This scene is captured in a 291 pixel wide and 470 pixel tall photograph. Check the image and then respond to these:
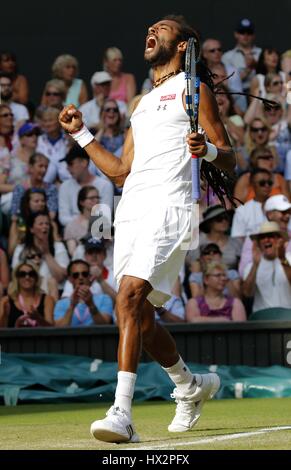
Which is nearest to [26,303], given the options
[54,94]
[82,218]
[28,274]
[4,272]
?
[28,274]

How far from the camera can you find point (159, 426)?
7.36 m

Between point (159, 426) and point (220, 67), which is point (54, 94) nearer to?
point (220, 67)

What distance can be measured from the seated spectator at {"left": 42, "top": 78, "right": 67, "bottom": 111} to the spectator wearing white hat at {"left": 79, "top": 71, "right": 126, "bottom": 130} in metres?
0.27

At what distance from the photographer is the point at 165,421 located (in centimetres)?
791

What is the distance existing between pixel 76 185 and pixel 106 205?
A: 18.7 inches

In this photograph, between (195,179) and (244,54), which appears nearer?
(195,179)

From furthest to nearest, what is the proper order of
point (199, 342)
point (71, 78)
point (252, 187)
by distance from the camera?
point (71, 78) → point (252, 187) → point (199, 342)

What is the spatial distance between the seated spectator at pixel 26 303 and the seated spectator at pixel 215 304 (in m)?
1.39

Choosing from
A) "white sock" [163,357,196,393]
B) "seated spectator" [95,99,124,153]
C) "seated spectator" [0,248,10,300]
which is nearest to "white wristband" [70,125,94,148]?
"white sock" [163,357,196,393]

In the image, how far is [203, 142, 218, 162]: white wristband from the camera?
6309 mm

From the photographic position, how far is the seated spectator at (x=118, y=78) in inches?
580

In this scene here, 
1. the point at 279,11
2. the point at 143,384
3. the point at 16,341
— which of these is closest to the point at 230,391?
the point at 143,384

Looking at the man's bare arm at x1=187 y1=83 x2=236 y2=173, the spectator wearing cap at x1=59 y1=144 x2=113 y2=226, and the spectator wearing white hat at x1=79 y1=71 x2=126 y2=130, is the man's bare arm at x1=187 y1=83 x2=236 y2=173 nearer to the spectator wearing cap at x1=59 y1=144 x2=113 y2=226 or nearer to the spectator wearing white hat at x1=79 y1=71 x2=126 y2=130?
the spectator wearing cap at x1=59 y1=144 x2=113 y2=226

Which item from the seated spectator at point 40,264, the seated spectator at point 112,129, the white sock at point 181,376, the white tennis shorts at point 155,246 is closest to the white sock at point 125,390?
the white tennis shorts at point 155,246
